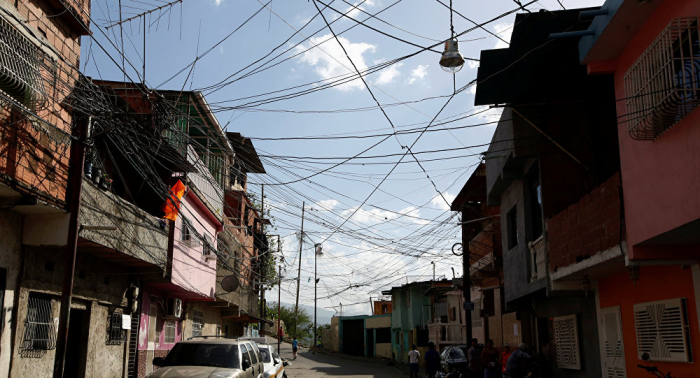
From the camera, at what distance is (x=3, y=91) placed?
9742mm

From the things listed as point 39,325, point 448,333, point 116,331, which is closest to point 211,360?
point 39,325

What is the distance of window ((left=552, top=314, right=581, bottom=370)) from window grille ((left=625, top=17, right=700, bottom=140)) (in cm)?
709

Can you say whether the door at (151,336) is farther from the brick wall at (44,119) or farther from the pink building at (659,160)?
the pink building at (659,160)

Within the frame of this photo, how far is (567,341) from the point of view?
48.6 feet

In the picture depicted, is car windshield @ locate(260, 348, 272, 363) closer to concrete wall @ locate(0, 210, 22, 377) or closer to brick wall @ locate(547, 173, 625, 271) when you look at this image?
concrete wall @ locate(0, 210, 22, 377)

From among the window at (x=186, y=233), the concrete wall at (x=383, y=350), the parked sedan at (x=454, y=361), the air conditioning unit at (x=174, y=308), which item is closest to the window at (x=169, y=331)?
the air conditioning unit at (x=174, y=308)

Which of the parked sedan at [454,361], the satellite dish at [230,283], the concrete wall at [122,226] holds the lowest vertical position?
the parked sedan at [454,361]

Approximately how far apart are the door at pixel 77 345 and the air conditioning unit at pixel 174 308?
19.2 feet

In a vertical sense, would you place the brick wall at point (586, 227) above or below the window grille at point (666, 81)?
below

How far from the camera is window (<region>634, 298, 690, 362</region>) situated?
9.69 meters

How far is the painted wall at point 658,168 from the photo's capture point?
24.5ft

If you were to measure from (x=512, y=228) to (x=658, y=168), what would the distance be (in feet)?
32.0

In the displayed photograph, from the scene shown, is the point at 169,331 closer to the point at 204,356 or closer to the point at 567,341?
the point at 204,356

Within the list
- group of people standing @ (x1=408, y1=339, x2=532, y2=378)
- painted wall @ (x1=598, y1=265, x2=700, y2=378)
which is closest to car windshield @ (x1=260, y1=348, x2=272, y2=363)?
group of people standing @ (x1=408, y1=339, x2=532, y2=378)
